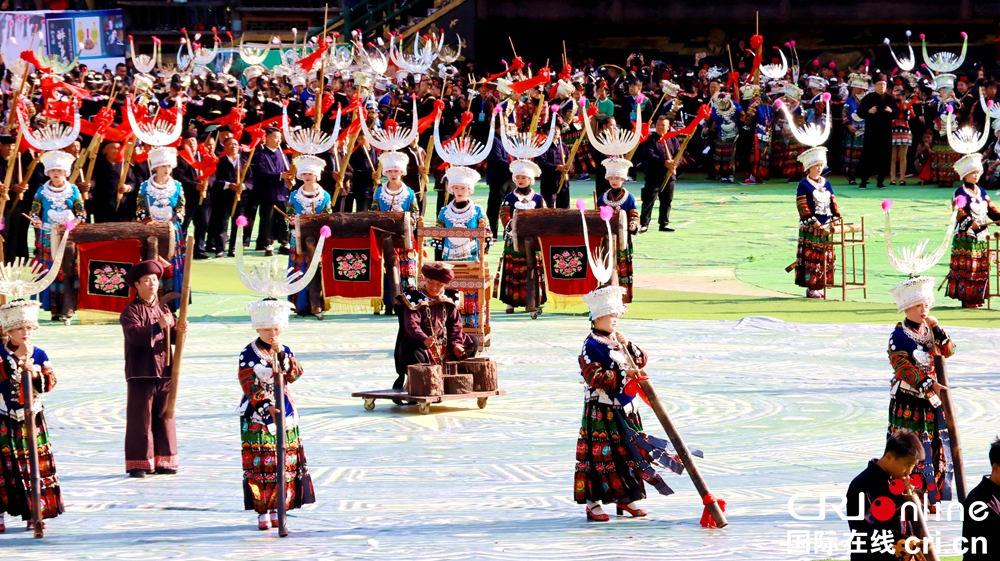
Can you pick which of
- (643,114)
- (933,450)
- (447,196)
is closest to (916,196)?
(643,114)

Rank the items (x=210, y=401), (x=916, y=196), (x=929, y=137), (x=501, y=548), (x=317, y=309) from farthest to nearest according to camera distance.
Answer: (x=929, y=137) → (x=916, y=196) → (x=317, y=309) → (x=210, y=401) → (x=501, y=548)

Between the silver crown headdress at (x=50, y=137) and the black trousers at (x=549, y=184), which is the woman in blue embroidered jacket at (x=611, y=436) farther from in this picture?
the black trousers at (x=549, y=184)

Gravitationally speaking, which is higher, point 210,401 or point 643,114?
point 643,114

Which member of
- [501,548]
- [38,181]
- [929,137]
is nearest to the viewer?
[501,548]

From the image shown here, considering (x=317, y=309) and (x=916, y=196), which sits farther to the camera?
(x=916, y=196)

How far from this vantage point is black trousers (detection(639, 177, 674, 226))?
74.1 feet

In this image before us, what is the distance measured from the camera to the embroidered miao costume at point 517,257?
16.3 metres

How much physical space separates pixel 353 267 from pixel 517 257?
5.21 feet

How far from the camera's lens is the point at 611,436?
342 inches

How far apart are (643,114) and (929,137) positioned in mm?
4623

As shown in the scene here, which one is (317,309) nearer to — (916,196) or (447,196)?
(447,196)

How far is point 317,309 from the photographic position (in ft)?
54.4

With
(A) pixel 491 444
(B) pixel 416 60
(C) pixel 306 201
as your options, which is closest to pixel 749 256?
(C) pixel 306 201

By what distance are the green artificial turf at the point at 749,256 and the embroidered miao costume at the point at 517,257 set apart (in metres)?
0.56
